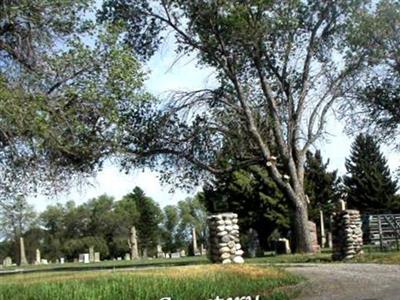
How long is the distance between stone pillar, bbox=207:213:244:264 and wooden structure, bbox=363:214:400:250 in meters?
8.47

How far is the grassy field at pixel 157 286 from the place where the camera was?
1310 centimetres

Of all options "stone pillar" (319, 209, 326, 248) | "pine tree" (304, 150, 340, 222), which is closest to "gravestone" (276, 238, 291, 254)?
"stone pillar" (319, 209, 326, 248)

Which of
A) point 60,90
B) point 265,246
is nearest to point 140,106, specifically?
point 60,90

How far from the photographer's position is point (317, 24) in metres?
33.5

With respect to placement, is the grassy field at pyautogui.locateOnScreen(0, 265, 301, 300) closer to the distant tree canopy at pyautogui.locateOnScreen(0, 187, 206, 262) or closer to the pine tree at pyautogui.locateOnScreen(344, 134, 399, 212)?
the pine tree at pyautogui.locateOnScreen(344, 134, 399, 212)

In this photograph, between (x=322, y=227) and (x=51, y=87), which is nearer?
(x=51, y=87)

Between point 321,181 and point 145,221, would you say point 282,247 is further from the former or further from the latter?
point 145,221

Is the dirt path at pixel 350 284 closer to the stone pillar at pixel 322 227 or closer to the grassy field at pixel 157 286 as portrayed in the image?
the grassy field at pixel 157 286

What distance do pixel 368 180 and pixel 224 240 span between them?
48.4 m

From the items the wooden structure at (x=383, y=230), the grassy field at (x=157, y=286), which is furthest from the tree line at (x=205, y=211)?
the grassy field at (x=157, y=286)

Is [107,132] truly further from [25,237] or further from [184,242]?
[184,242]

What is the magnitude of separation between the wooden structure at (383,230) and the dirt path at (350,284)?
9831 millimetres

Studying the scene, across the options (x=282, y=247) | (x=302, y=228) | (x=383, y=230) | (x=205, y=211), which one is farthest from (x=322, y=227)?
(x=383, y=230)

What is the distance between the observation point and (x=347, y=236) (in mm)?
24516
